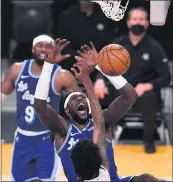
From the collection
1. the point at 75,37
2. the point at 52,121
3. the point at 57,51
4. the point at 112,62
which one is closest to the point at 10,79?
the point at 52,121

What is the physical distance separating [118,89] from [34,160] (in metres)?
1.65

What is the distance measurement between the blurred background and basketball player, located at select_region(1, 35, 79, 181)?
1291mm

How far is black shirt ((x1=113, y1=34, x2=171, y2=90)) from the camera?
923 cm

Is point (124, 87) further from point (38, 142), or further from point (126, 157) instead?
point (126, 157)

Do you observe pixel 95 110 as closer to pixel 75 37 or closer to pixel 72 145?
pixel 72 145

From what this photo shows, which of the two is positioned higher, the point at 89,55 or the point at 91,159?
the point at 89,55

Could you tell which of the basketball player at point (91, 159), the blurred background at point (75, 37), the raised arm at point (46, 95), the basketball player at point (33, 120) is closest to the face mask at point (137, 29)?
the blurred background at point (75, 37)

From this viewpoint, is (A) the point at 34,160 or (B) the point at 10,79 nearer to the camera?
(A) the point at 34,160

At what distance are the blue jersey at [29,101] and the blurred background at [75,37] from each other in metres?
1.33

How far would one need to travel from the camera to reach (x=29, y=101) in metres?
7.44

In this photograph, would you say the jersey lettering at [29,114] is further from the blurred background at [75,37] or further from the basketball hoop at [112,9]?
the blurred background at [75,37]

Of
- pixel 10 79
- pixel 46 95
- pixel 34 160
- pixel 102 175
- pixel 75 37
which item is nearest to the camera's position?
pixel 102 175

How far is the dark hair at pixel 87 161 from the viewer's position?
4.88 m

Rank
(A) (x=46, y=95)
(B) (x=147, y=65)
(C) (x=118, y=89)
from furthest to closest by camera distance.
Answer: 1. (B) (x=147, y=65)
2. (C) (x=118, y=89)
3. (A) (x=46, y=95)
